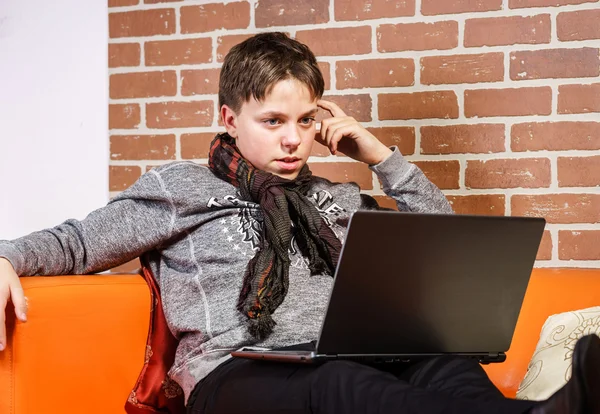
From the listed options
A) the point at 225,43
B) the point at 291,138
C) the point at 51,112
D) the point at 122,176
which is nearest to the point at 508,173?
the point at 291,138

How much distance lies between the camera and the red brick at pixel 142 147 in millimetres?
2158

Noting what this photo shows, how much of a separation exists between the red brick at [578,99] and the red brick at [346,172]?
519mm

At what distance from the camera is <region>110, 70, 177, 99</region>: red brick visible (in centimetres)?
216

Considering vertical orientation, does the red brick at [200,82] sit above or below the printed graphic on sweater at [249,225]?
above

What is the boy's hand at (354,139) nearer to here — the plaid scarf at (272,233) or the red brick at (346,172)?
the plaid scarf at (272,233)

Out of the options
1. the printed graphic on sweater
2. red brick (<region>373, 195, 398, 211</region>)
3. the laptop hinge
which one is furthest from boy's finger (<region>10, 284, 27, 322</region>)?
red brick (<region>373, 195, 398, 211</region>)

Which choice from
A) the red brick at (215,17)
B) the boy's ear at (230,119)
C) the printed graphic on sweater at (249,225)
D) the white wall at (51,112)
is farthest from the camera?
the white wall at (51,112)

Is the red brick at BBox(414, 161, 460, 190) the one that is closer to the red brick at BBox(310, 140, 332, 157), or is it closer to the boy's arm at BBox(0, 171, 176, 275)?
the red brick at BBox(310, 140, 332, 157)

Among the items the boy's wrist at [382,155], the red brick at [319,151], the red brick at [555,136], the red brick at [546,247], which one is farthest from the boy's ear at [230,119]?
the red brick at [546,247]

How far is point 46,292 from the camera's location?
53.9 inches

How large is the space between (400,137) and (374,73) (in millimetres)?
186

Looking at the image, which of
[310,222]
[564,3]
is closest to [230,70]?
[310,222]

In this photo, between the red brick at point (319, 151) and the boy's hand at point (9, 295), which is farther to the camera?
the red brick at point (319, 151)

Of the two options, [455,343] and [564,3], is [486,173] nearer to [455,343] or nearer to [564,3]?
[564,3]
